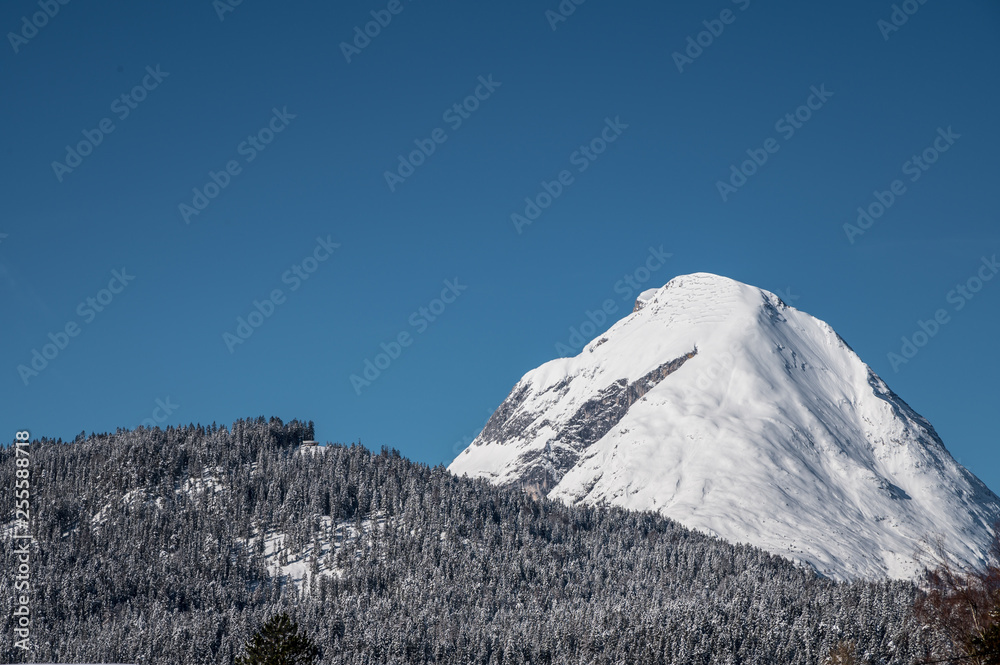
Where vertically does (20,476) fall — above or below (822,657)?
above

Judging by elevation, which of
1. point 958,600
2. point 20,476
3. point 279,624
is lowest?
point 958,600

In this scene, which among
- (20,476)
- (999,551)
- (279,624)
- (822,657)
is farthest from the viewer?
(822,657)

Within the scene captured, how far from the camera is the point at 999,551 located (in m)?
75.3

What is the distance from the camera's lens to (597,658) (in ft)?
626

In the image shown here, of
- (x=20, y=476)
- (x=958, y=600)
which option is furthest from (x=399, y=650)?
(x=958, y=600)

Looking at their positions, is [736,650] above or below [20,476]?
below

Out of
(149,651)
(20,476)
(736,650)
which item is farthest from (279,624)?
(736,650)

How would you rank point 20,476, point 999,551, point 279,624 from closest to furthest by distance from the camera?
point 999,551 → point 279,624 → point 20,476

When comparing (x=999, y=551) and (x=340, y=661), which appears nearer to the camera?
(x=999, y=551)

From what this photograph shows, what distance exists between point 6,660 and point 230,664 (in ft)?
128

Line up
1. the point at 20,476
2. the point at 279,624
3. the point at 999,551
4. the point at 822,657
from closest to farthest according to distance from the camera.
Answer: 1. the point at 999,551
2. the point at 279,624
3. the point at 20,476
4. the point at 822,657

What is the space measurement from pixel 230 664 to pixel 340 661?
19.1m

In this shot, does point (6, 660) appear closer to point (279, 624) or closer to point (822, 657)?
point (279, 624)

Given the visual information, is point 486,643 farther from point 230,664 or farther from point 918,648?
point 918,648
